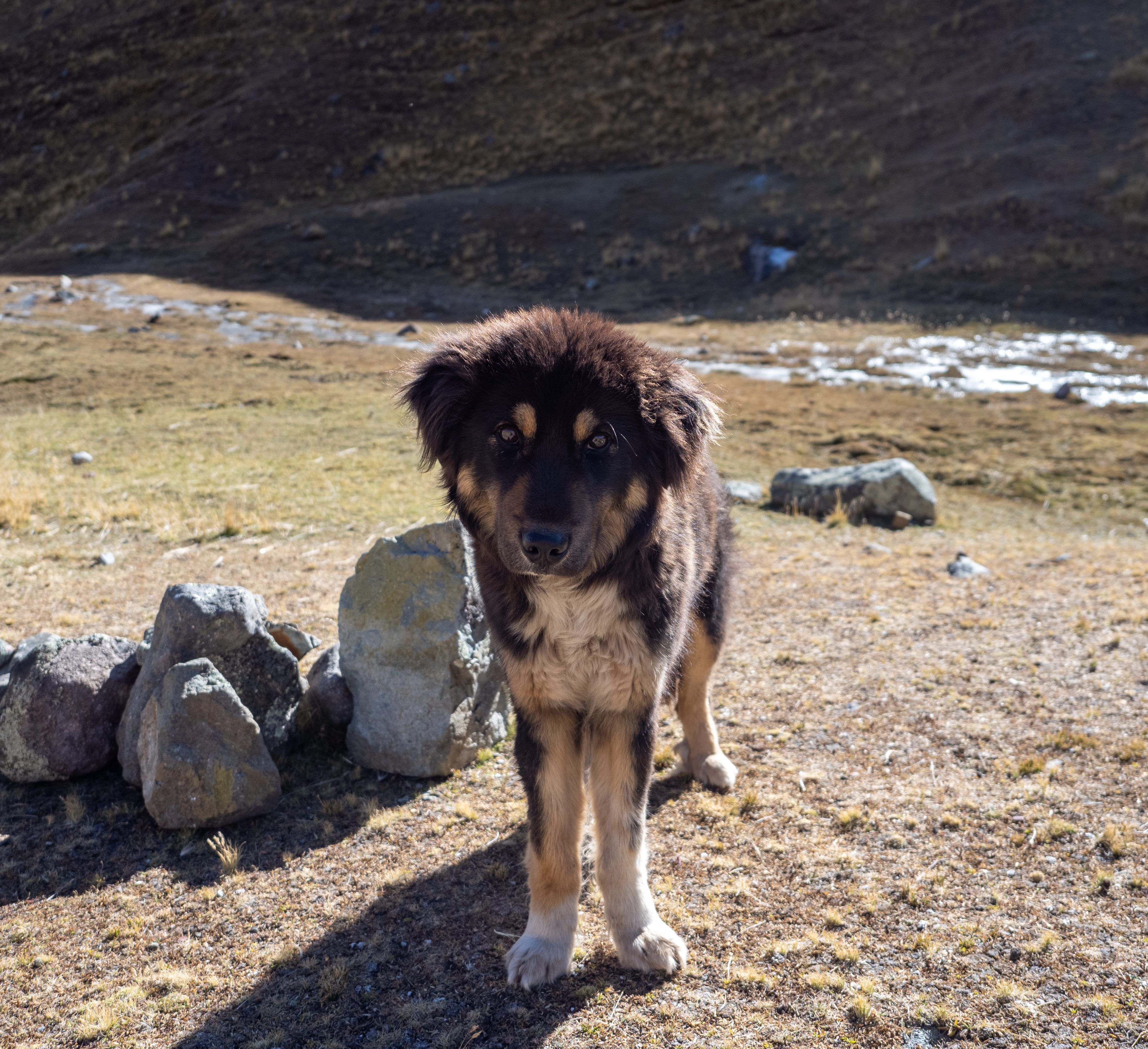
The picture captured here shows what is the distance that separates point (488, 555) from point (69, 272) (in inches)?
1354

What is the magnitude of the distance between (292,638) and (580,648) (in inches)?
122

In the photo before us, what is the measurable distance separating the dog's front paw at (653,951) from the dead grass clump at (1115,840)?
2228 millimetres

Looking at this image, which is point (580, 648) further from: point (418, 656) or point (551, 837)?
point (418, 656)

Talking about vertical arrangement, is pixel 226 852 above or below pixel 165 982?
above

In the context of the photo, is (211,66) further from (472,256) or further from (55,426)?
(55,426)

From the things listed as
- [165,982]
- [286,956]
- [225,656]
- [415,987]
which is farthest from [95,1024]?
[225,656]

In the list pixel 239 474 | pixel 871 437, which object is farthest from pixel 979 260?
pixel 239 474

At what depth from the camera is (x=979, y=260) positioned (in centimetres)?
2555

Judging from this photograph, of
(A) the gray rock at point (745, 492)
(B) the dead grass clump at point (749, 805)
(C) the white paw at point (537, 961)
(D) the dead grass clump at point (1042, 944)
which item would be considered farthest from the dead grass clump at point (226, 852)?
(A) the gray rock at point (745, 492)

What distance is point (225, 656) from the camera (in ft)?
17.3

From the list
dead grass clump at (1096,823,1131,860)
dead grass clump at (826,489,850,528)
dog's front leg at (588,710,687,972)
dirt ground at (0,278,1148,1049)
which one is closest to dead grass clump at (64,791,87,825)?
dirt ground at (0,278,1148,1049)

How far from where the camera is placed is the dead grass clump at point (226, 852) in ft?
15.0

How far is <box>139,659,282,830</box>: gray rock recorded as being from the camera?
4738 millimetres

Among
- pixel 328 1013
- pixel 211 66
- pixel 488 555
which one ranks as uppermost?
pixel 211 66
